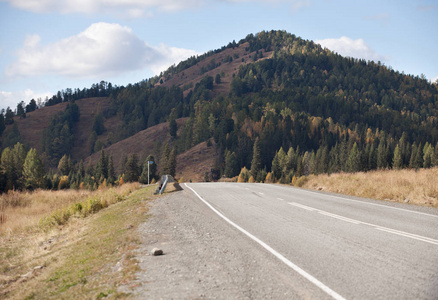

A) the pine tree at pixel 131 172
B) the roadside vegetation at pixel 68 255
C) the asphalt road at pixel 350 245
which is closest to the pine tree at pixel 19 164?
the pine tree at pixel 131 172

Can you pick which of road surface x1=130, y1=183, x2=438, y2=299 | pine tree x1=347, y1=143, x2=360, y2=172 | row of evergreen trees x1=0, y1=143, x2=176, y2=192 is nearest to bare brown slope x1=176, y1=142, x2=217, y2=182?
row of evergreen trees x1=0, y1=143, x2=176, y2=192

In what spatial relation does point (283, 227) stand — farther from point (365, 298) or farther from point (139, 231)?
point (365, 298)

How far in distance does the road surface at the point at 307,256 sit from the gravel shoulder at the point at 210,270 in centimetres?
1

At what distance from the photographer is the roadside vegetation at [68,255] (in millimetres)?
6054

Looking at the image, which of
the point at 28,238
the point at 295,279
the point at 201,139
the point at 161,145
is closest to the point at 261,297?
the point at 295,279

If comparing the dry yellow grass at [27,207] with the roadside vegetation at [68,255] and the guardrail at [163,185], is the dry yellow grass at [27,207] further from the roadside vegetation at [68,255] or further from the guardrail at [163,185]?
the guardrail at [163,185]

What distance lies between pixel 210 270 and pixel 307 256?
1823mm

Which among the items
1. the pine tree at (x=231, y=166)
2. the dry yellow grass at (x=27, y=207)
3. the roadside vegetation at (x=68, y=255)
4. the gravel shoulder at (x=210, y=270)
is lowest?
the pine tree at (x=231, y=166)

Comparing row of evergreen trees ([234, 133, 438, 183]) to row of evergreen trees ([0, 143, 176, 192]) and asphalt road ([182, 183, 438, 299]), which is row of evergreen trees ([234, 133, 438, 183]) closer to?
row of evergreen trees ([0, 143, 176, 192])

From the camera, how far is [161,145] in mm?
187000

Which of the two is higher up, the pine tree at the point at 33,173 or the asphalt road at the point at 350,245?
the asphalt road at the point at 350,245

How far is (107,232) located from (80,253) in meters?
2.18

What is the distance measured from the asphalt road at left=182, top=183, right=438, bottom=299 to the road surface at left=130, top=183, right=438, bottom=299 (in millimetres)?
13

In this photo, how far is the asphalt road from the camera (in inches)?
191
